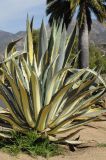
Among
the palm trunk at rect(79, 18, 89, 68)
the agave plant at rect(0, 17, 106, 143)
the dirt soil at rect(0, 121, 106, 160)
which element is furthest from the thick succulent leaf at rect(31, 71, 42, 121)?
the palm trunk at rect(79, 18, 89, 68)

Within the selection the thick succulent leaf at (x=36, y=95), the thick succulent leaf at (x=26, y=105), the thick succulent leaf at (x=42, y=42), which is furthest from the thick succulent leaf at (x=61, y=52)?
the thick succulent leaf at (x=26, y=105)

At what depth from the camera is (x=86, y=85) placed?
725 cm

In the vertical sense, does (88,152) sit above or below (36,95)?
below

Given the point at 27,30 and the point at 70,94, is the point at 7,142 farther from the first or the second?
the point at 27,30

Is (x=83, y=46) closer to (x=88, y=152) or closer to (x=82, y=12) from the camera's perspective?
(x=82, y=12)

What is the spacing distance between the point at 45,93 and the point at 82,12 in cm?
1699

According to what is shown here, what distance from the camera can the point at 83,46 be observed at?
2300 centimetres

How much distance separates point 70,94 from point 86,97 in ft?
1.58

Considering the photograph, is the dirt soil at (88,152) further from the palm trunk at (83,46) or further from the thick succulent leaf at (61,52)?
the palm trunk at (83,46)

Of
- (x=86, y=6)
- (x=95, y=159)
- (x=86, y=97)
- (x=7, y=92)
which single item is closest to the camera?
(x=95, y=159)

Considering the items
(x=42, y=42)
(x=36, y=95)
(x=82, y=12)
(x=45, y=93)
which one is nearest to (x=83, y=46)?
(x=82, y=12)

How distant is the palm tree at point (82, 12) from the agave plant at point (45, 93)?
48.5 feet

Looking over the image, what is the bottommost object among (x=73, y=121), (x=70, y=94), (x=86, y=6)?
(x=86, y=6)

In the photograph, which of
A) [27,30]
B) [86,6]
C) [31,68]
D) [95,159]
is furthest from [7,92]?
[86,6]
